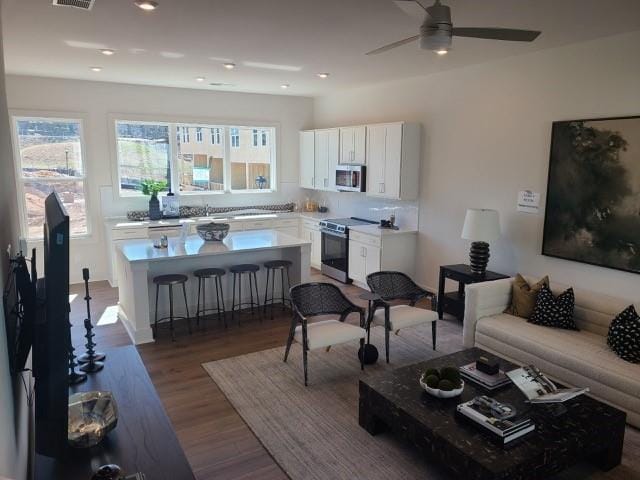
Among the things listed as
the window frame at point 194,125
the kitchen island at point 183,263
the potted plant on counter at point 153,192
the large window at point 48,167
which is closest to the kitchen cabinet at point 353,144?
the window frame at point 194,125

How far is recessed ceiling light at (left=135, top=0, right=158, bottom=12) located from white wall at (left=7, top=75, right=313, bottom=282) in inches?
159

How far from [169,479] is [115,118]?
6.20 m

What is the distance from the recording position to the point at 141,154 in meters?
7.22

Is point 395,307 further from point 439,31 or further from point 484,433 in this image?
point 439,31

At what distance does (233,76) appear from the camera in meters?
6.05

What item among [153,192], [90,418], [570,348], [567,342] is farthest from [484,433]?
[153,192]

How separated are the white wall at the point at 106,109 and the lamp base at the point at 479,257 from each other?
14.3 feet

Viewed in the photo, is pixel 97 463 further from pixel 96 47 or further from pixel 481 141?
pixel 481 141

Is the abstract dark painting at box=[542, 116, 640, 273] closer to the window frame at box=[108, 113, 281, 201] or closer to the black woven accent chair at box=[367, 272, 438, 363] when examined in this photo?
the black woven accent chair at box=[367, 272, 438, 363]

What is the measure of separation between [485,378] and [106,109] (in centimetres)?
627

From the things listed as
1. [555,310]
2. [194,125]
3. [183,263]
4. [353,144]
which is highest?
[194,125]

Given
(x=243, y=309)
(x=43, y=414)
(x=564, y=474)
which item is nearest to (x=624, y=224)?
(x=564, y=474)

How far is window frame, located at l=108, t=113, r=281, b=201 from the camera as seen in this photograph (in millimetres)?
6898

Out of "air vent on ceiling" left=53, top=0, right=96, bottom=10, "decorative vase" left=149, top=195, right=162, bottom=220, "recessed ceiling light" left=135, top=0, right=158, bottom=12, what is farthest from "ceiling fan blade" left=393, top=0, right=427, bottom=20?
"decorative vase" left=149, top=195, right=162, bottom=220
